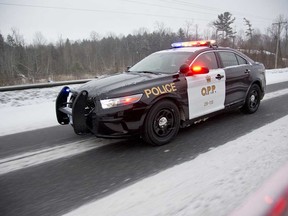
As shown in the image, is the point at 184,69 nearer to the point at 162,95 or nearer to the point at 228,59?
the point at 162,95

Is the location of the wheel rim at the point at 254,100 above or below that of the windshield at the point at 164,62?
below

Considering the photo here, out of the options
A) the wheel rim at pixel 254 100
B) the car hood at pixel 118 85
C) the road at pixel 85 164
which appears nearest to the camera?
the road at pixel 85 164

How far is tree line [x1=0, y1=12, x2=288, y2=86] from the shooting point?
45.2 metres

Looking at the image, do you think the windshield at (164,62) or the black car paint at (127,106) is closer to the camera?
the black car paint at (127,106)

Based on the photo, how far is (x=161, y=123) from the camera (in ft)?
14.3

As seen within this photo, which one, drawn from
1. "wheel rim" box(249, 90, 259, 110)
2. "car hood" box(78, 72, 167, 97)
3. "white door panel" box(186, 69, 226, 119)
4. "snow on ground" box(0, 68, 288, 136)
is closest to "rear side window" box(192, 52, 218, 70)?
"white door panel" box(186, 69, 226, 119)

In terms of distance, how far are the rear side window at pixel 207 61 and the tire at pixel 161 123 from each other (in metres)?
1.09

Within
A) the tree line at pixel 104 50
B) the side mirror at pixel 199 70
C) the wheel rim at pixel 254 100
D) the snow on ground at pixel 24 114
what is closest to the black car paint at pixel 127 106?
the side mirror at pixel 199 70

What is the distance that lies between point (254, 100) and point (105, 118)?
4142mm

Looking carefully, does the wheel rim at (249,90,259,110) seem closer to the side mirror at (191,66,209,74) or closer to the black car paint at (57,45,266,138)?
the side mirror at (191,66,209,74)

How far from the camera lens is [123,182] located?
3.20 metres

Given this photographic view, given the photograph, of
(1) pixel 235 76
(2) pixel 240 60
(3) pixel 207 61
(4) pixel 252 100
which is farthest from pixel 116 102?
(4) pixel 252 100

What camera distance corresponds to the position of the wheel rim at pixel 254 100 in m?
6.31

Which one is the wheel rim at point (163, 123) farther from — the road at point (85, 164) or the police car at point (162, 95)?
the road at point (85, 164)
